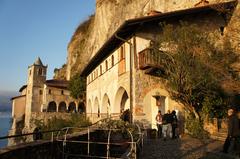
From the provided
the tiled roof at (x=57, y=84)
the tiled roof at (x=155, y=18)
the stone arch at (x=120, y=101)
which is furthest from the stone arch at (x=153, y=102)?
the tiled roof at (x=57, y=84)

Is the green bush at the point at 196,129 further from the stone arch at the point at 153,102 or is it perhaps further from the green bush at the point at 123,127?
the green bush at the point at 123,127

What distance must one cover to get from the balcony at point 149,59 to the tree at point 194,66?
0.79 ft

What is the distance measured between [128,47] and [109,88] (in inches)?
205

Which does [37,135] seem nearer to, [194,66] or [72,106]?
[194,66]

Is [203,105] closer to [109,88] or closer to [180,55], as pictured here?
[180,55]

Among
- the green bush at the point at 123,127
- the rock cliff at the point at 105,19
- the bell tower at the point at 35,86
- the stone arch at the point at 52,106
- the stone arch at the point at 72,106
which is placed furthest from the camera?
the stone arch at the point at 72,106

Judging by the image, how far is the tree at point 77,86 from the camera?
43.4 metres

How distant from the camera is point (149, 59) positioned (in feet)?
43.4

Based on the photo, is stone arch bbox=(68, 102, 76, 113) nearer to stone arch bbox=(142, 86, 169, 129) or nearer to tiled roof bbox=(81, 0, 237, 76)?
tiled roof bbox=(81, 0, 237, 76)

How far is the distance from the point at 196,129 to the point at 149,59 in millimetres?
4173

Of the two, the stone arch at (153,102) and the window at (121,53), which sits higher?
the window at (121,53)

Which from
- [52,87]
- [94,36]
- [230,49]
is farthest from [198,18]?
[52,87]

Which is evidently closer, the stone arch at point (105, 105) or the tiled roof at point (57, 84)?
Answer: the stone arch at point (105, 105)

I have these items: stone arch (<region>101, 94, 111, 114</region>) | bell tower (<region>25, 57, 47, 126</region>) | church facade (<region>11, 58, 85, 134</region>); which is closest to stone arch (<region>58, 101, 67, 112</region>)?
church facade (<region>11, 58, 85, 134</region>)
